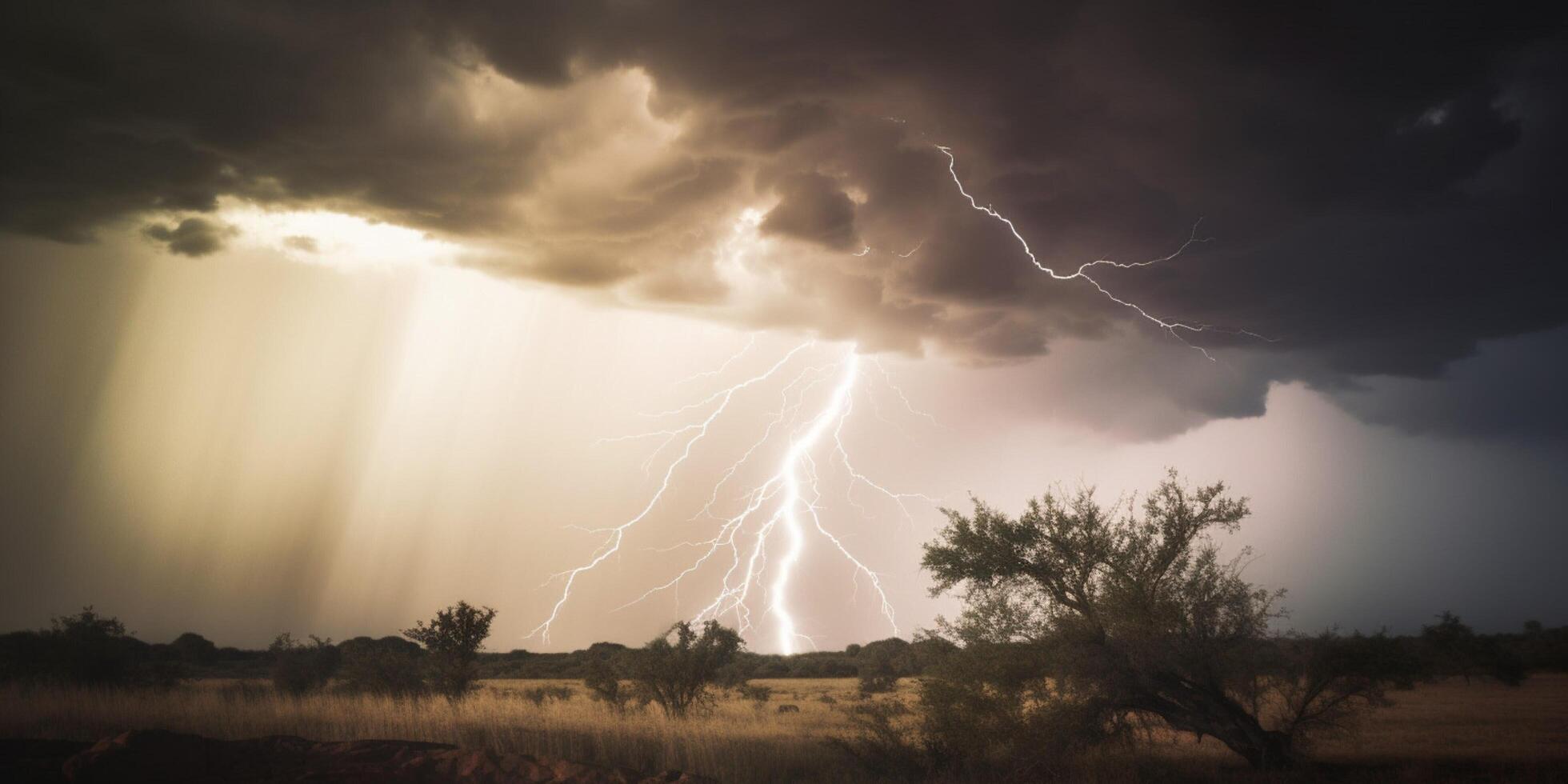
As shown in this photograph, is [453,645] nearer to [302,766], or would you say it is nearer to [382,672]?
[382,672]

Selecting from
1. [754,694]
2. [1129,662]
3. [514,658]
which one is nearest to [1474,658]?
[754,694]

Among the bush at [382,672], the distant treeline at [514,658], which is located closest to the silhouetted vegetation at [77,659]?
the distant treeline at [514,658]

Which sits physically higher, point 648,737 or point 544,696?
point 648,737

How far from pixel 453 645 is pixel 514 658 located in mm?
66980

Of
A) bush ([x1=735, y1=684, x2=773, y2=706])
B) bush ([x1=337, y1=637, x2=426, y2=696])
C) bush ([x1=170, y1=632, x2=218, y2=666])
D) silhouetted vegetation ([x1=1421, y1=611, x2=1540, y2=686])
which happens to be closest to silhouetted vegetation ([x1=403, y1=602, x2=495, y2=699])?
bush ([x1=337, y1=637, x2=426, y2=696])

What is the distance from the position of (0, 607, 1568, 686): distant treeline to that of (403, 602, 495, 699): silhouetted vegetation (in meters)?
1.92

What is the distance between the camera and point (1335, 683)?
13625 mm

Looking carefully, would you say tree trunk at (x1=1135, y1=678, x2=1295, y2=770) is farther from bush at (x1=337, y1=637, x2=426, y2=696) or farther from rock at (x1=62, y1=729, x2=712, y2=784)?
bush at (x1=337, y1=637, x2=426, y2=696)

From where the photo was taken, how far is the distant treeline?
23.4m

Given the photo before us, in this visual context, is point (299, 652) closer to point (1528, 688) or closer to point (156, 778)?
point (156, 778)

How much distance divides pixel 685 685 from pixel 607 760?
12.3 metres

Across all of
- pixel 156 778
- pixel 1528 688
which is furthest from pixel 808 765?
pixel 1528 688

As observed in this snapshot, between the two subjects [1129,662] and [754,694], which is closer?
[1129,662]

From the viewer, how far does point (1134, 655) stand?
503 inches
